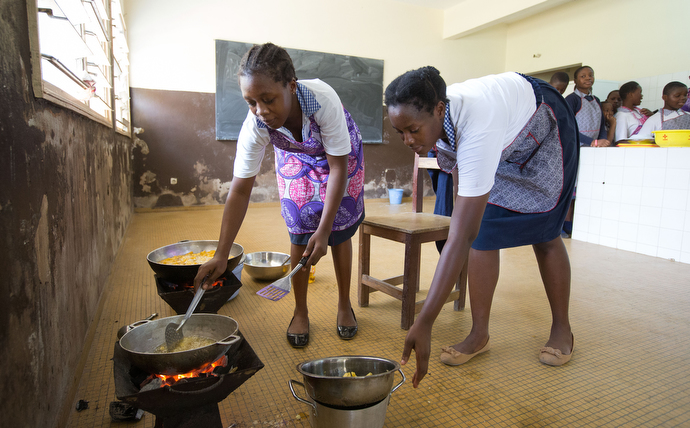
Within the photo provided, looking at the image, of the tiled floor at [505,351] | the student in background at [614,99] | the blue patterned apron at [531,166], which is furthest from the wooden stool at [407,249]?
the student in background at [614,99]

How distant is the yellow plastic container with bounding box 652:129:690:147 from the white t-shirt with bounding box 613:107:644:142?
122cm

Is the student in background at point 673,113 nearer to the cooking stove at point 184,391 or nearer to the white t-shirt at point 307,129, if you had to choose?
the white t-shirt at point 307,129

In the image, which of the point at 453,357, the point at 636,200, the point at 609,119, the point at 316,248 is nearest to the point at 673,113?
the point at 609,119

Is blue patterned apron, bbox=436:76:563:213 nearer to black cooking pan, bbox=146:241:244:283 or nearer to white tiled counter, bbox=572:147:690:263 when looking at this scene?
black cooking pan, bbox=146:241:244:283

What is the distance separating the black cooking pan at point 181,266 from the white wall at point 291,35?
12.1ft

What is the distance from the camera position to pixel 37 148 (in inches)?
40.5

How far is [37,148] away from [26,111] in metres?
0.12

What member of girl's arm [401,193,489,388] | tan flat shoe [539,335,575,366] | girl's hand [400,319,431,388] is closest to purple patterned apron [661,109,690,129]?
tan flat shoe [539,335,575,366]

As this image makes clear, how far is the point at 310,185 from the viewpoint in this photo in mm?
1583

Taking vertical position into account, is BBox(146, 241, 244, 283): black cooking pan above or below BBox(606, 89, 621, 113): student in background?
below

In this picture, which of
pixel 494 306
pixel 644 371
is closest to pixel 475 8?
pixel 494 306

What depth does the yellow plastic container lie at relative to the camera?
9.42ft

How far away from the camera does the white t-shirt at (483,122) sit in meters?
1.05

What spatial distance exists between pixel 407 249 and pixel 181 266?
36.7 inches
